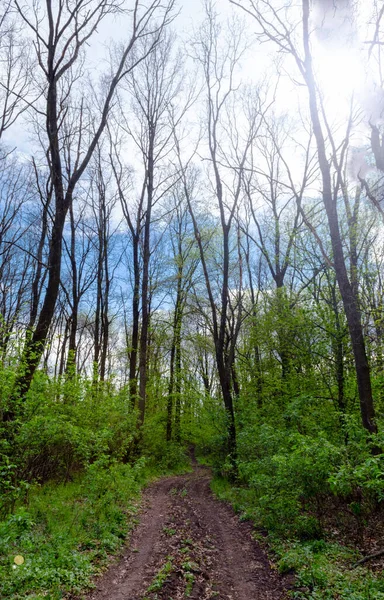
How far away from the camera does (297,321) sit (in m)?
11.1

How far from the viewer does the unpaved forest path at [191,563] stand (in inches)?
184

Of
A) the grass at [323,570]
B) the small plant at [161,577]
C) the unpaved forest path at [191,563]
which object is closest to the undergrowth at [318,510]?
the grass at [323,570]

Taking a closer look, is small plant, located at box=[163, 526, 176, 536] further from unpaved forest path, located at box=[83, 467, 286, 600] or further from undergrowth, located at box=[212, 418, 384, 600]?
undergrowth, located at box=[212, 418, 384, 600]

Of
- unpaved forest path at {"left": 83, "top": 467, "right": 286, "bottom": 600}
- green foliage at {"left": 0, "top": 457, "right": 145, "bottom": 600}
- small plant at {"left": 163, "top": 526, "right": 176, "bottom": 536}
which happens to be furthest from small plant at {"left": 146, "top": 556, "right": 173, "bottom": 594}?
small plant at {"left": 163, "top": 526, "right": 176, "bottom": 536}

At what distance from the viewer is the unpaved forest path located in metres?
4.68

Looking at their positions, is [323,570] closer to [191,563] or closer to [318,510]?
[318,510]

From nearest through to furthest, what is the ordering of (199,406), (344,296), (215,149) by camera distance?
(344,296) → (215,149) → (199,406)

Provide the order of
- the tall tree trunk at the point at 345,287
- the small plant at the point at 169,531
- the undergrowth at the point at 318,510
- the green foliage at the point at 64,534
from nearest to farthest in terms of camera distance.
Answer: the green foliage at the point at 64,534 < the undergrowth at the point at 318,510 < the small plant at the point at 169,531 < the tall tree trunk at the point at 345,287

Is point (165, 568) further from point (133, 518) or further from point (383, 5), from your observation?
point (383, 5)

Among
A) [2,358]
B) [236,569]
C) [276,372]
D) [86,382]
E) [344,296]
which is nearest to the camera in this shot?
[236,569]

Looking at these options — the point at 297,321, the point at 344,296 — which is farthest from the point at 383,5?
the point at 297,321

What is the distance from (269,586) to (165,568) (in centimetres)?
147

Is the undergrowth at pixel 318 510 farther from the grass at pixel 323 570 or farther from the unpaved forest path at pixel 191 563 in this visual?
the unpaved forest path at pixel 191 563

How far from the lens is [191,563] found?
5418 mm
